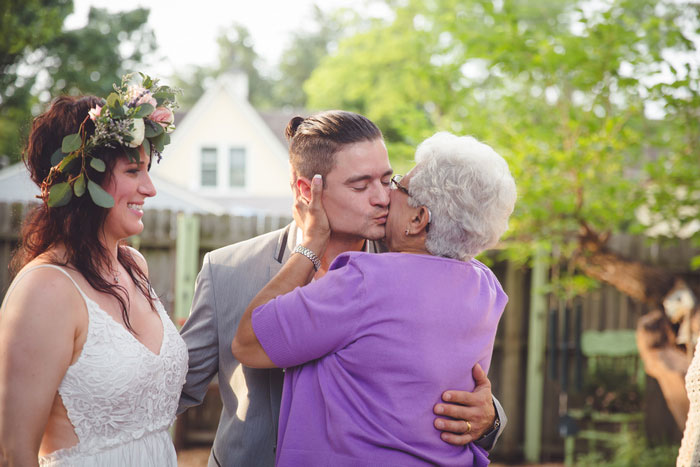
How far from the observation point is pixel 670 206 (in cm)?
499

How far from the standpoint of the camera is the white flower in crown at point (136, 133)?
208cm

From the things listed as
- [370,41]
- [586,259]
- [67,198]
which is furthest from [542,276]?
[370,41]

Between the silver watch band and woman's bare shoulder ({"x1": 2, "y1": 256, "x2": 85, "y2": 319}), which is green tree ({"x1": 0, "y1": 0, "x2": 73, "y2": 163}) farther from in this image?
the silver watch band

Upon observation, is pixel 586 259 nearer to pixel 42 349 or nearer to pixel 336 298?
pixel 336 298

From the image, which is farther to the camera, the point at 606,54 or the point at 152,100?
the point at 606,54

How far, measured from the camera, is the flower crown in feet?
6.51

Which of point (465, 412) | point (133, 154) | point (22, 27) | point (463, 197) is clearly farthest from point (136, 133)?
point (22, 27)

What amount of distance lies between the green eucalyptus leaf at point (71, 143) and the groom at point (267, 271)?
0.60m

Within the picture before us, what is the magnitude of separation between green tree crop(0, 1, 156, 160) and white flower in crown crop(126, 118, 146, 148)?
10110 millimetres

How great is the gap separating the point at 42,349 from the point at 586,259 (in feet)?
16.0

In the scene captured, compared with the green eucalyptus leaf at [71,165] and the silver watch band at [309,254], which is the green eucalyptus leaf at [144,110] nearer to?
the green eucalyptus leaf at [71,165]

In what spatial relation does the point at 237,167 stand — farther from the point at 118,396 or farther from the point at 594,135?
the point at 118,396

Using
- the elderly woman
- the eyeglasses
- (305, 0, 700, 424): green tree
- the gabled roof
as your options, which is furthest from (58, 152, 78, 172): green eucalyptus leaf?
the gabled roof

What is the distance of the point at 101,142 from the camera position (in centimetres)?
204
